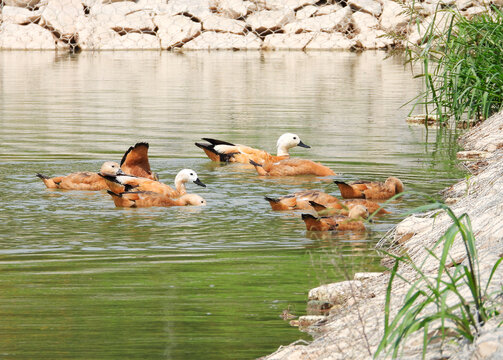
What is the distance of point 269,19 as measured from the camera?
127 feet

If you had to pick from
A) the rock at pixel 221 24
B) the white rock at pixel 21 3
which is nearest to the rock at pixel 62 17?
the white rock at pixel 21 3

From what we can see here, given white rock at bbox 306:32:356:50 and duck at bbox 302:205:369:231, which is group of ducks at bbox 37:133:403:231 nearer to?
duck at bbox 302:205:369:231

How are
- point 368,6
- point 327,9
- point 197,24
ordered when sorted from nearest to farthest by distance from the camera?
point 197,24 → point 368,6 → point 327,9

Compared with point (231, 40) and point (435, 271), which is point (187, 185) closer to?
point (435, 271)

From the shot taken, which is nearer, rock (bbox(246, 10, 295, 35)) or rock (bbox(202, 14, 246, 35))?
rock (bbox(202, 14, 246, 35))

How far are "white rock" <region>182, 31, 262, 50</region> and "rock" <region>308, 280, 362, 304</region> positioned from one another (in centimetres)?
3384

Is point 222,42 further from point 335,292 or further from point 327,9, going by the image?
point 335,292

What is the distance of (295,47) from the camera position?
3938cm

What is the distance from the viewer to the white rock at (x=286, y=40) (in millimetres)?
39031

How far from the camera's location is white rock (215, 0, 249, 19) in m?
39.0

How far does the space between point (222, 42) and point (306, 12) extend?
3326 mm

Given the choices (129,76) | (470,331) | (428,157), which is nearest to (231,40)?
(129,76)

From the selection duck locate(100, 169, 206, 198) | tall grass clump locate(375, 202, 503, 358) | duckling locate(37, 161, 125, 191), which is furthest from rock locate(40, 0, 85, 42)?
tall grass clump locate(375, 202, 503, 358)

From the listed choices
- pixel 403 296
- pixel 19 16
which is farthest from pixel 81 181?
pixel 19 16
